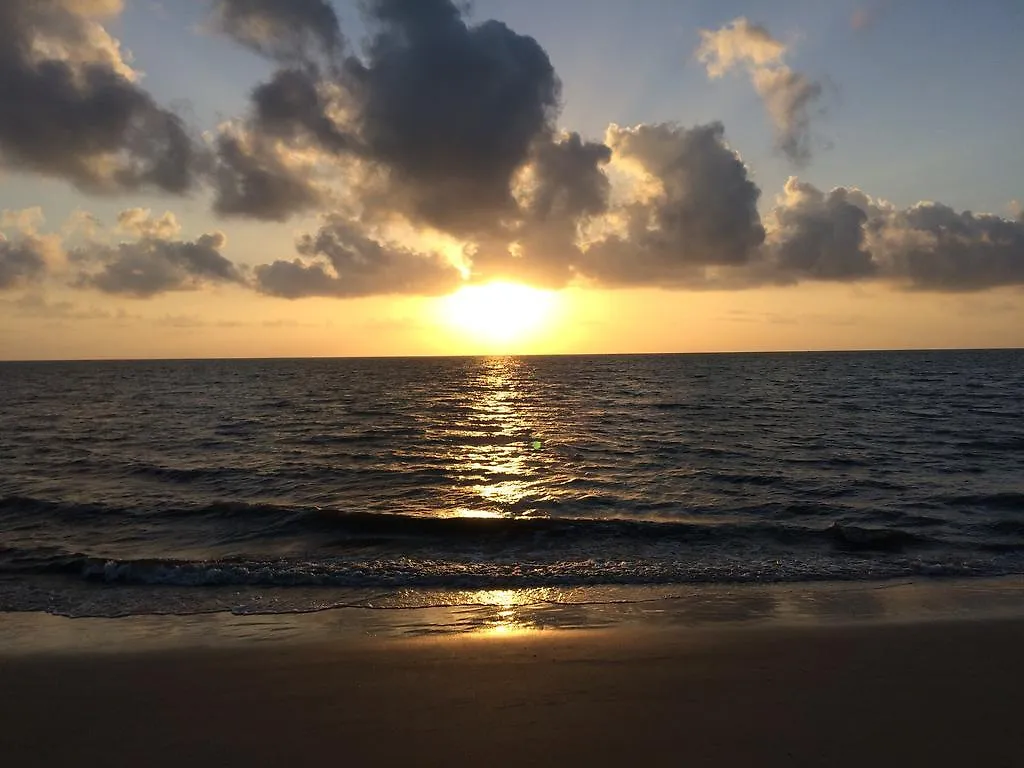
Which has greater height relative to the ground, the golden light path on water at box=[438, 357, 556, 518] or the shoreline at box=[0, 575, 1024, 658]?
the shoreline at box=[0, 575, 1024, 658]

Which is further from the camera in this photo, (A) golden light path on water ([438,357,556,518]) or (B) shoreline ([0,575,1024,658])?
(A) golden light path on water ([438,357,556,518])

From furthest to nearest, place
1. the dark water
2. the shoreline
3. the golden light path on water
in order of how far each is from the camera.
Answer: the golden light path on water → the dark water → the shoreline

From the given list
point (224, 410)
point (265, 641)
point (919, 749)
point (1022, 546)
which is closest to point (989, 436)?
point (1022, 546)

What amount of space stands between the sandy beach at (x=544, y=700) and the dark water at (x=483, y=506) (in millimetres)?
3166

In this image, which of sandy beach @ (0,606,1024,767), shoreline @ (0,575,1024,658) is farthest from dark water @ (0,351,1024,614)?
sandy beach @ (0,606,1024,767)

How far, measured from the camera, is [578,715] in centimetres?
732

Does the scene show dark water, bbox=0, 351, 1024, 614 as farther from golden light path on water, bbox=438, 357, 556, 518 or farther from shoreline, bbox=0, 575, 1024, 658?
shoreline, bbox=0, 575, 1024, 658

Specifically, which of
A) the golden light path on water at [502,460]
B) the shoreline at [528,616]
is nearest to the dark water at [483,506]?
the golden light path on water at [502,460]

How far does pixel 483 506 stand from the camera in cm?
1986

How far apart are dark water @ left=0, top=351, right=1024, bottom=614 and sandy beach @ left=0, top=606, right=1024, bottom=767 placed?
10.4 feet

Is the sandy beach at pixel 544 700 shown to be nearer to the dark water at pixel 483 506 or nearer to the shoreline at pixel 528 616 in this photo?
the shoreline at pixel 528 616

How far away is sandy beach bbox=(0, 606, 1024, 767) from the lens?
Result: 21.8 ft

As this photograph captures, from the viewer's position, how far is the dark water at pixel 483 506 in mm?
13375

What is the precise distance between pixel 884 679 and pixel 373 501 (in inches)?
604
